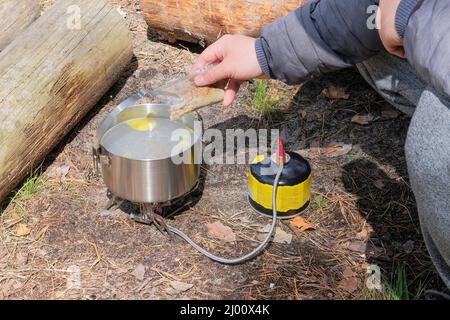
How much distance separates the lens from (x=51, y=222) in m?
2.84

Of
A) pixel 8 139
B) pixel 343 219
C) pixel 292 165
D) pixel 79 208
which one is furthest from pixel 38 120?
pixel 343 219

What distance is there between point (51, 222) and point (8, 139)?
1.31 feet

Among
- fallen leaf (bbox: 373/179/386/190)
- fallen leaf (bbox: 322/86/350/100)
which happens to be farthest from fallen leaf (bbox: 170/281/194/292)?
fallen leaf (bbox: 322/86/350/100)

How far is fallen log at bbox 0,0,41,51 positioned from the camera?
3.63 m

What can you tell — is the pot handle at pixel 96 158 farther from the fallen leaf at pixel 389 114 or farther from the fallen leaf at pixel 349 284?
the fallen leaf at pixel 389 114

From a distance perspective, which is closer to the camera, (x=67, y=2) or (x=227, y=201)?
(x=227, y=201)

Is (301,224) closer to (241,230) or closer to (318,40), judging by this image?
(241,230)

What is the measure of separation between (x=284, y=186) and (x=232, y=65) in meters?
0.57

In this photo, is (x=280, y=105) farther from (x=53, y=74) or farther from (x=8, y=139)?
(x=8, y=139)

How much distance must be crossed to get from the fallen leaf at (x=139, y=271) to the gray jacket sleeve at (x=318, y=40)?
89 cm

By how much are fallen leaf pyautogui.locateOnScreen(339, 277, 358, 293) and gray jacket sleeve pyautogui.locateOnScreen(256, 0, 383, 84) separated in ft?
2.57

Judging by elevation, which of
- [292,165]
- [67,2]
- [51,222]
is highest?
[67,2]

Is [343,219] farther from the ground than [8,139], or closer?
closer

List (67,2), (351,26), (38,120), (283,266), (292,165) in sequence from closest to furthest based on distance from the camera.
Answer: (351,26), (283,266), (292,165), (38,120), (67,2)
